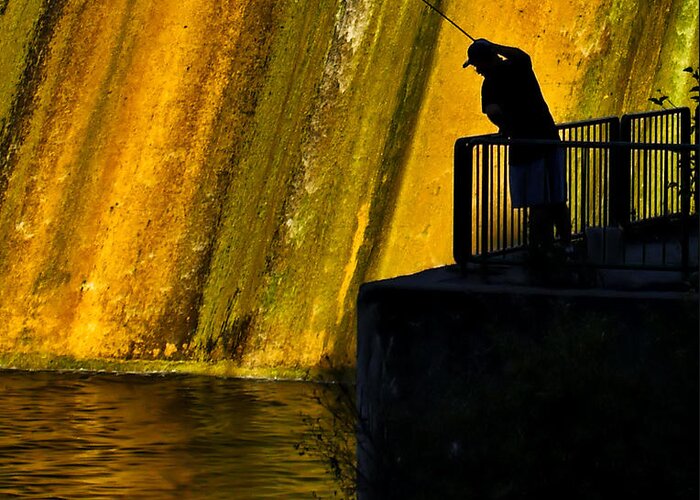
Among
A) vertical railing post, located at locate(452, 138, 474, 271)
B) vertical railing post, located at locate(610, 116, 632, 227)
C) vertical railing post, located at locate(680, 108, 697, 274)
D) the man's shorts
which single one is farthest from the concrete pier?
vertical railing post, located at locate(610, 116, 632, 227)

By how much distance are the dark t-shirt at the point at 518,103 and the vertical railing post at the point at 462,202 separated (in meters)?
0.79

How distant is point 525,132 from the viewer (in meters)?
16.0

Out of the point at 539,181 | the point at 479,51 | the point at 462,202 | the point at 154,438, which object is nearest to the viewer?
the point at 462,202

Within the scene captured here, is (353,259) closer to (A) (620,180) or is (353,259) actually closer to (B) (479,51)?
(A) (620,180)

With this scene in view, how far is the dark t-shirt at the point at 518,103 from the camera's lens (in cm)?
1585

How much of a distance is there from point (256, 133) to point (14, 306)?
442 cm

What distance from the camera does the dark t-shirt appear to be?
15.9m

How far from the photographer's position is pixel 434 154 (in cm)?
3003

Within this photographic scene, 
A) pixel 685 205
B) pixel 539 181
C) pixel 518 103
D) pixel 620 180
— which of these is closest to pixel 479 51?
pixel 518 103

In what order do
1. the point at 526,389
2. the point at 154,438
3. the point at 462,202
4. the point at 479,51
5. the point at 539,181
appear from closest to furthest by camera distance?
the point at 526,389
the point at 462,202
the point at 539,181
the point at 479,51
the point at 154,438

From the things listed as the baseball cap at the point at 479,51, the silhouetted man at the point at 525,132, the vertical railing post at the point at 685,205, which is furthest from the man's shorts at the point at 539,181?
the vertical railing post at the point at 685,205

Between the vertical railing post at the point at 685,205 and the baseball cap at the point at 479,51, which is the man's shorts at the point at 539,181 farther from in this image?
the vertical railing post at the point at 685,205

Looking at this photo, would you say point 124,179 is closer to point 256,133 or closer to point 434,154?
point 256,133

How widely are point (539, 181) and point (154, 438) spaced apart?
6.60 metres
